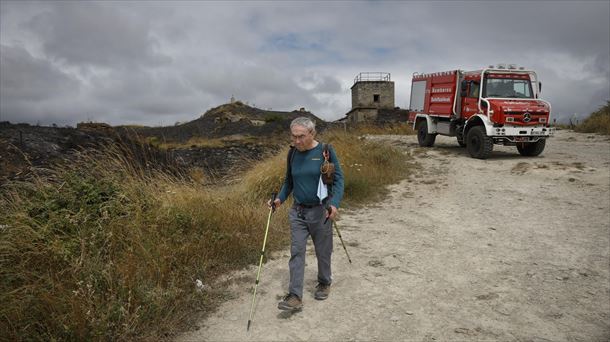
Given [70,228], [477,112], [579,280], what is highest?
[477,112]

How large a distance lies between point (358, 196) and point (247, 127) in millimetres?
26099

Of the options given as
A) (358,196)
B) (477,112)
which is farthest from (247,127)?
(358,196)

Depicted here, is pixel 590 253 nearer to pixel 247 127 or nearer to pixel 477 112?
pixel 477 112

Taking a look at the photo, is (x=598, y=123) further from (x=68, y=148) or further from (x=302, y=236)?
(x=68, y=148)

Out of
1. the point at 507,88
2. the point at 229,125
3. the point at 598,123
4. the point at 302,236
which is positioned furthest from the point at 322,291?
the point at 229,125

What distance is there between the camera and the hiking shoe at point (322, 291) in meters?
4.46

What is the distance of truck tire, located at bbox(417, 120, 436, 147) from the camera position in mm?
16328

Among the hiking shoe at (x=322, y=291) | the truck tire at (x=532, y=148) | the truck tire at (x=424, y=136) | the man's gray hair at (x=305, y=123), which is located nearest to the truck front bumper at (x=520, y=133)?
the truck tire at (x=532, y=148)

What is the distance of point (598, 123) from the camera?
20.2 metres

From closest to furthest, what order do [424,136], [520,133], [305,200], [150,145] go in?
[305,200]
[520,133]
[150,145]
[424,136]

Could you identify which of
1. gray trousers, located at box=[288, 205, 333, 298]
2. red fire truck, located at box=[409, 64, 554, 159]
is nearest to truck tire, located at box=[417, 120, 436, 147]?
red fire truck, located at box=[409, 64, 554, 159]

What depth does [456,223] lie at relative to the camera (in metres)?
7.64

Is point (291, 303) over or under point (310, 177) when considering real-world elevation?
under

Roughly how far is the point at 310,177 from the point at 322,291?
4.33 feet
